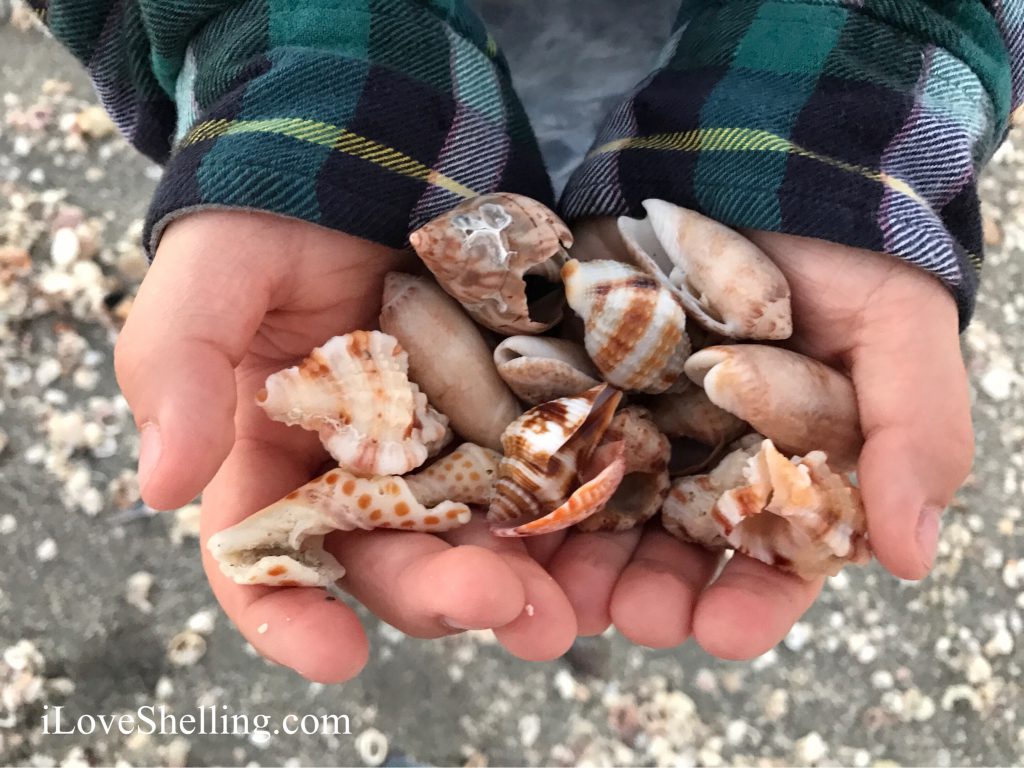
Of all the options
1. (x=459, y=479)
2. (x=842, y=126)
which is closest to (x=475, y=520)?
(x=459, y=479)

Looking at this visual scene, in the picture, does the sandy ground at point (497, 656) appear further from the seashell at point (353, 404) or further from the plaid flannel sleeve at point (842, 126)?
the seashell at point (353, 404)

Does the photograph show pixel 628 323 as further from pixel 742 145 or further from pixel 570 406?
pixel 742 145

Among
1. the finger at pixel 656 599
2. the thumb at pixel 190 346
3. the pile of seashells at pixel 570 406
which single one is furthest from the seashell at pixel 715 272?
the thumb at pixel 190 346

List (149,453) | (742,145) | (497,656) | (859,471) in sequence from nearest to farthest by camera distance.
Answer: (149,453)
(859,471)
(742,145)
(497,656)

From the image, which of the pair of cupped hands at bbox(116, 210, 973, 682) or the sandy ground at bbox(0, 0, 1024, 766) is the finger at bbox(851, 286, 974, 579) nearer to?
the pair of cupped hands at bbox(116, 210, 973, 682)

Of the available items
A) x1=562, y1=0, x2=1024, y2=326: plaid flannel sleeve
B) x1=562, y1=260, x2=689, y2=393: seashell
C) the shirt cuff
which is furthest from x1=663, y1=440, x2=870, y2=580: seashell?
the shirt cuff

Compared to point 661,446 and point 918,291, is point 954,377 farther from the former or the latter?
point 661,446
